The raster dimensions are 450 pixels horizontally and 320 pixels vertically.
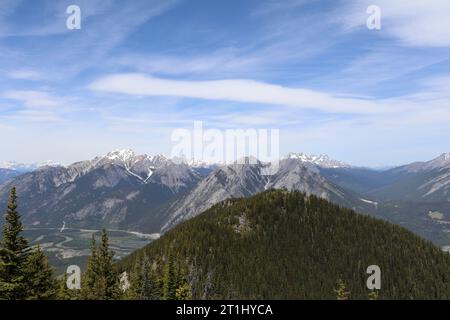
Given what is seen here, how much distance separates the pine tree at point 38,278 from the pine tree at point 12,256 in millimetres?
1359

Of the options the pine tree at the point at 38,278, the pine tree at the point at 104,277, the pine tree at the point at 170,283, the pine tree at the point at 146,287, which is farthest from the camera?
the pine tree at the point at 146,287

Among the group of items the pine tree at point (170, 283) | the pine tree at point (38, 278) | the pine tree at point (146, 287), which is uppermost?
the pine tree at point (38, 278)

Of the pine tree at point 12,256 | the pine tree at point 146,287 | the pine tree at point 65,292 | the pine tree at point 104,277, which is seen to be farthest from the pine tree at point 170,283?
the pine tree at point 12,256

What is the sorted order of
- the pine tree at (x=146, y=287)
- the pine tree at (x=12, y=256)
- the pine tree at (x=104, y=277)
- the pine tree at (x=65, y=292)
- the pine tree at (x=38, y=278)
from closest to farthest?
the pine tree at (x=12, y=256), the pine tree at (x=38, y=278), the pine tree at (x=104, y=277), the pine tree at (x=65, y=292), the pine tree at (x=146, y=287)

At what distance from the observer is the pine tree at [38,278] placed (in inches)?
2015

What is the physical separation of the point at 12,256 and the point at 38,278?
1000cm

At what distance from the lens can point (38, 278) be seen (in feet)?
181

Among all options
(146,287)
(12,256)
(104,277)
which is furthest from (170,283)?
(12,256)

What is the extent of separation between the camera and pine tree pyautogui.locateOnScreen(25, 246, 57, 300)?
51.2 meters

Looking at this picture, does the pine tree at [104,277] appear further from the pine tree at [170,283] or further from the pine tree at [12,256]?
the pine tree at [170,283]

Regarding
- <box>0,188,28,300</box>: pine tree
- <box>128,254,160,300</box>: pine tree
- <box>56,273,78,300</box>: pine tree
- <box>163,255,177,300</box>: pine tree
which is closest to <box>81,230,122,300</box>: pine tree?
<box>56,273,78,300</box>: pine tree
